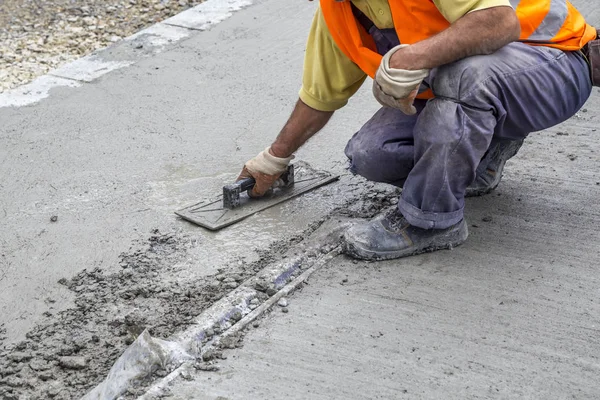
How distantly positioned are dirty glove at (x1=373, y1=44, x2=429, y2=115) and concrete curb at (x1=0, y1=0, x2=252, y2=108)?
→ 2327 millimetres

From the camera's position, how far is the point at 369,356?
7.28 feet

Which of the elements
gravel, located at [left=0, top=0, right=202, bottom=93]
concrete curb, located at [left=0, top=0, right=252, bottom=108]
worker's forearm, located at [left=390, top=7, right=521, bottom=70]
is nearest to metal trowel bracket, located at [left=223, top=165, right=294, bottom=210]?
worker's forearm, located at [left=390, top=7, right=521, bottom=70]

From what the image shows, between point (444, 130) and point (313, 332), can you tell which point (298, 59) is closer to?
point (444, 130)

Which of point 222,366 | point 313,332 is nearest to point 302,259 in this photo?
point 313,332

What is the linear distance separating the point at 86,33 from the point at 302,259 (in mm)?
3283

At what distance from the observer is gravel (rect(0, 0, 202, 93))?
486 cm

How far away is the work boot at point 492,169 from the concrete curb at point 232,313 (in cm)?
66

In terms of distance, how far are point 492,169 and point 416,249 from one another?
1.85 feet

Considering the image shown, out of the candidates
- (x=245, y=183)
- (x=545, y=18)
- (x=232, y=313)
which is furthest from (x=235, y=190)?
(x=545, y=18)

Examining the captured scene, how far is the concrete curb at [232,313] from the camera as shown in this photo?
2.16 meters

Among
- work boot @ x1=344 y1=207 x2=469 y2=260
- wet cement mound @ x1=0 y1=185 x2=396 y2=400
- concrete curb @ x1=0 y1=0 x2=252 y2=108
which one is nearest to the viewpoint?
wet cement mound @ x1=0 y1=185 x2=396 y2=400

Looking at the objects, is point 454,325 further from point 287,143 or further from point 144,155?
point 144,155

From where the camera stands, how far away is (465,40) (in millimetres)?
2457

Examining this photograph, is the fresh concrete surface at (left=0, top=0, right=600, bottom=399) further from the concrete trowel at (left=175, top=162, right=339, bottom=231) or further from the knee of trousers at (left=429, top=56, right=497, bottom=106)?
the knee of trousers at (left=429, top=56, right=497, bottom=106)
